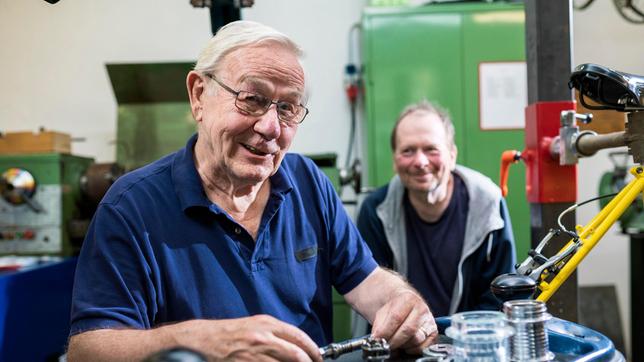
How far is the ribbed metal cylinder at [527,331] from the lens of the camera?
691 millimetres

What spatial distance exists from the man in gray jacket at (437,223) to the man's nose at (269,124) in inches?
31.1

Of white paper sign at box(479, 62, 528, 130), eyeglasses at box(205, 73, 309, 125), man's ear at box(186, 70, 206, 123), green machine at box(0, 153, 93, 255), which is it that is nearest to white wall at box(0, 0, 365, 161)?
green machine at box(0, 153, 93, 255)

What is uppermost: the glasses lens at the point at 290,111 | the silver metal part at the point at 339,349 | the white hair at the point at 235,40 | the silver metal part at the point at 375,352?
the white hair at the point at 235,40

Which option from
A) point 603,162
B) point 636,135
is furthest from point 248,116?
point 603,162

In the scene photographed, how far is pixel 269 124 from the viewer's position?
1101 millimetres

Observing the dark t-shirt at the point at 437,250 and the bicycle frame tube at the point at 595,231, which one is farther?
the dark t-shirt at the point at 437,250

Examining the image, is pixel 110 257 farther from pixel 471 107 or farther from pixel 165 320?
pixel 471 107

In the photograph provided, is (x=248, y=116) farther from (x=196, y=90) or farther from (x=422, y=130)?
(x=422, y=130)

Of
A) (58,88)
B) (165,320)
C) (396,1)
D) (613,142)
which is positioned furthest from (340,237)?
(58,88)

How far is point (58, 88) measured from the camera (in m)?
3.15

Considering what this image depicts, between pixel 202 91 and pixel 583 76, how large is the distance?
27.4 inches

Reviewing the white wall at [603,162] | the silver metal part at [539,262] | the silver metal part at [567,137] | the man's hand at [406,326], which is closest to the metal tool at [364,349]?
the man's hand at [406,326]

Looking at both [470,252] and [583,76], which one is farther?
[470,252]

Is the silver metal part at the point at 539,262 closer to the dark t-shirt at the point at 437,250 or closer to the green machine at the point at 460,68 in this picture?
the dark t-shirt at the point at 437,250
